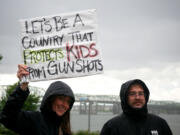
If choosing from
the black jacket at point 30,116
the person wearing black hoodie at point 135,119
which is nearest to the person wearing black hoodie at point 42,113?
the black jacket at point 30,116

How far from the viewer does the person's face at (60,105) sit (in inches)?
115

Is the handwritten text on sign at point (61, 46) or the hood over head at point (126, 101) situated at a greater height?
the handwritten text on sign at point (61, 46)

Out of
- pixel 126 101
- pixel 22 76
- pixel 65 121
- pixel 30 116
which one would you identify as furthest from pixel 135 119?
pixel 22 76

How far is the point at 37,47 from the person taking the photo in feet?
13.2

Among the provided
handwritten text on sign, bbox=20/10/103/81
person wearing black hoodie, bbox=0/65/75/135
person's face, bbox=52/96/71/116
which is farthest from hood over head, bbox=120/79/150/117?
person's face, bbox=52/96/71/116

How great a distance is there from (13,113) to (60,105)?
489 mm

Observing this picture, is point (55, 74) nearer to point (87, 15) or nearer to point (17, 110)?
point (87, 15)

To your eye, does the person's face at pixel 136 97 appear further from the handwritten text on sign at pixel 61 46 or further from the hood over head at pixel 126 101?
the handwritten text on sign at pixel 61 46

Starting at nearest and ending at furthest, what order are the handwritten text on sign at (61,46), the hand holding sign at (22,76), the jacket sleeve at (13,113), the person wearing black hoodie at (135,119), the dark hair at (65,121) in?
the jacket sleeve at (13,113) < the hand holding sign at (22,76) < the dark hair at (65,121) < the person wearing black hoodie at (135,119) < the handwritten text on sign at (61,46)

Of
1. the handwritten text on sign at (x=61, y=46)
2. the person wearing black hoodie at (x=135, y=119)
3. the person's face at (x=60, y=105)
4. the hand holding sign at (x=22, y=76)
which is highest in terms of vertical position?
the handwritten text on sign at (x=61, y=46)

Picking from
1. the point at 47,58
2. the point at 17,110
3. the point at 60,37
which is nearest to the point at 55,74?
the point at 47,58

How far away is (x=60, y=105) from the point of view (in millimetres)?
2941

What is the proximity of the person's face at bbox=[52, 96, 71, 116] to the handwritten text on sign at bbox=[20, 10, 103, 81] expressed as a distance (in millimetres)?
1017

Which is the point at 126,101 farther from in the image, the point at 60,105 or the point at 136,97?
the point at 60,105
